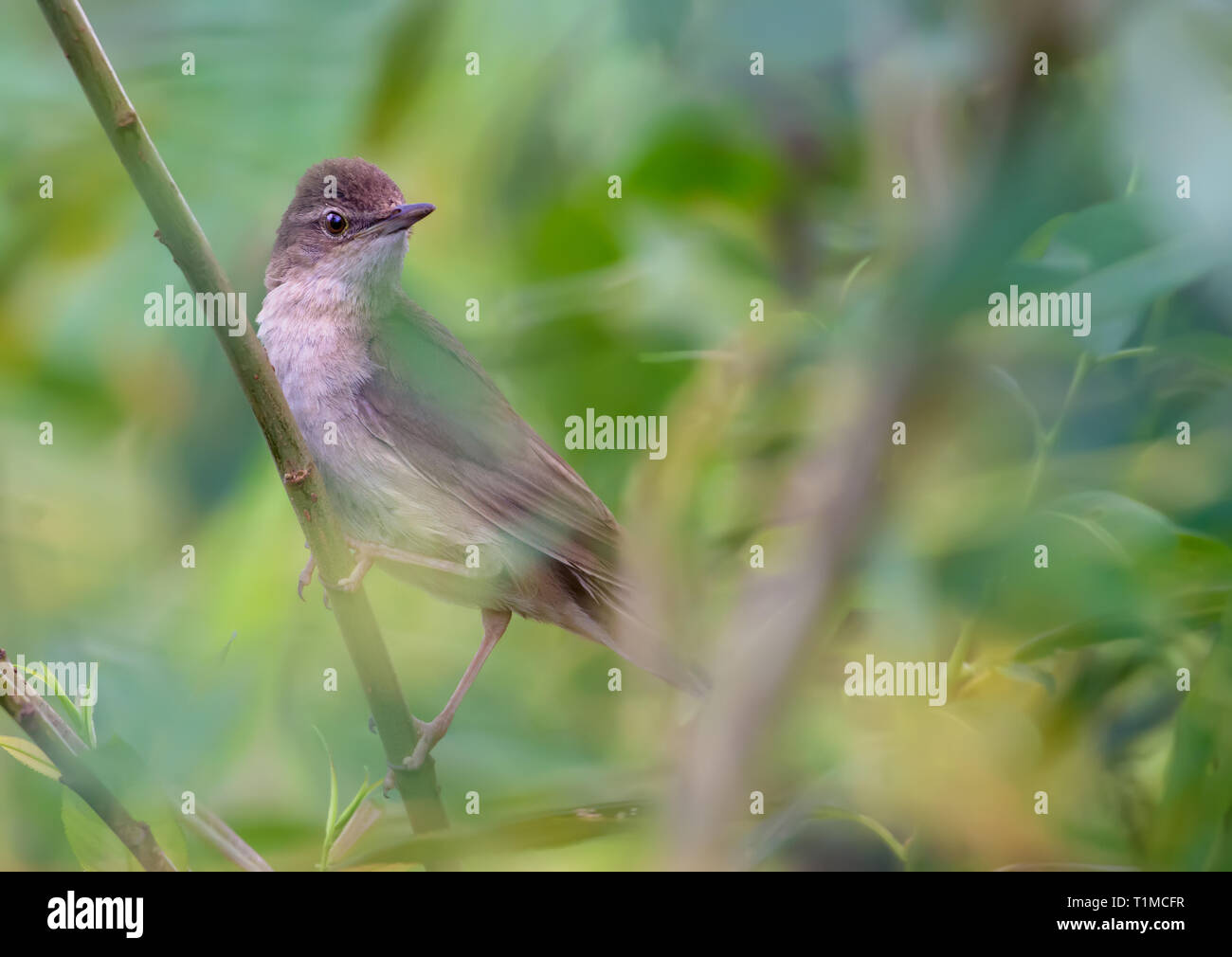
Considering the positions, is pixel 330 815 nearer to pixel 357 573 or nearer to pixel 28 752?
pixel 357 573

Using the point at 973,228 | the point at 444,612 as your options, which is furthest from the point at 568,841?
the point at 973,228

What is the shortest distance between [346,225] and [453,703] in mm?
979

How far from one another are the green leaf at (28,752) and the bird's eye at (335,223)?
3.91 feet

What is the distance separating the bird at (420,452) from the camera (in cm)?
206

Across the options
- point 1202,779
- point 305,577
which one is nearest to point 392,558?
point 305,577

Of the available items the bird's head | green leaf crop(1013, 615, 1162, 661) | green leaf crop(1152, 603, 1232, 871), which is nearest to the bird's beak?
the bird's head

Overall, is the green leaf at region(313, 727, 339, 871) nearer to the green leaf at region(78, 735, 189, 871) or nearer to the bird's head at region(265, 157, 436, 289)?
the green leaf at region(78, 735, 189, 871)

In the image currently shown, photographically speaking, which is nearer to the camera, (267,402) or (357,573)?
(267,402)

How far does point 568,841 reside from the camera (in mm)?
1772

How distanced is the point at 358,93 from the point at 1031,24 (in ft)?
4.13

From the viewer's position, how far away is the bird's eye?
2.27m

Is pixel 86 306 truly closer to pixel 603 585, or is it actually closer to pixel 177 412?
pixel 177 412

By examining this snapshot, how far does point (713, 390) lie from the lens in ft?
6.19

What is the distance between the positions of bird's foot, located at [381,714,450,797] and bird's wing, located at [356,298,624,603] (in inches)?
14.5
